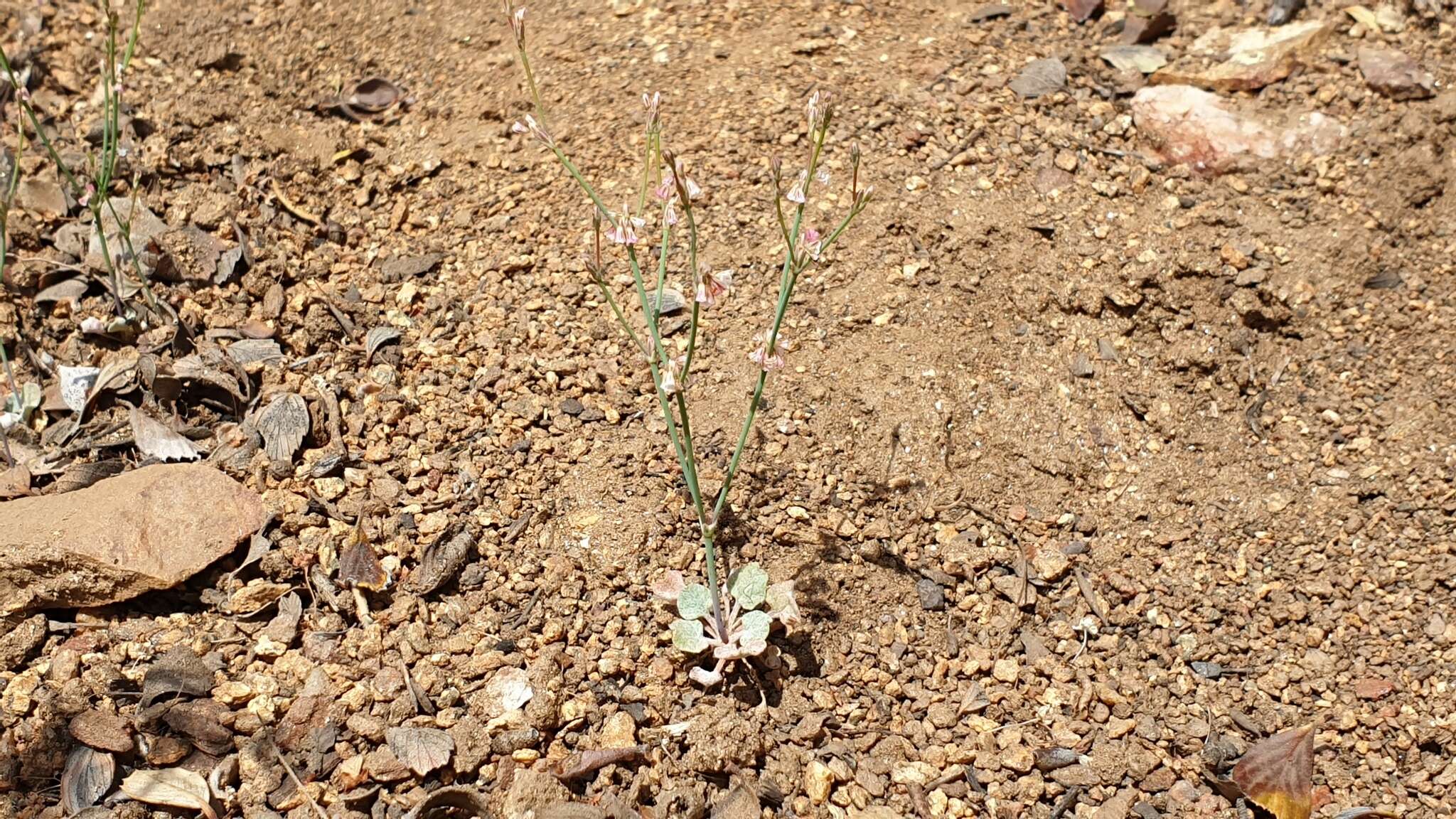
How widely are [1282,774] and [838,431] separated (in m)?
1.05

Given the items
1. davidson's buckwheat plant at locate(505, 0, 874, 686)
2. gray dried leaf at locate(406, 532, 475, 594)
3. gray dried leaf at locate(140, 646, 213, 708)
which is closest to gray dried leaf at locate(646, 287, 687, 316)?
davidson's buckwheat plant at locate(505, 0, 874, 686)

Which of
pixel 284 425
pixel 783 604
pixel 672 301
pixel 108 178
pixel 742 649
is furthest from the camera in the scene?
pixel 672 301

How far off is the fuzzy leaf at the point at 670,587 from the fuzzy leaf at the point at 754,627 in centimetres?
14

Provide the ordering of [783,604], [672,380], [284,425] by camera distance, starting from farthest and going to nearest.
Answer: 1. [284,425]
2. [783,604]
3. [672,380]

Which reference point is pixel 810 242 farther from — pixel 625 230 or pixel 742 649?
pixel 742 649

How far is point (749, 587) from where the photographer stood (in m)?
1.95

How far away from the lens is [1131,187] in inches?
110

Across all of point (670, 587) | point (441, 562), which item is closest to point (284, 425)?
point (441, 562)

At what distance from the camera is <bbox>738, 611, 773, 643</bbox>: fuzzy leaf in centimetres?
189

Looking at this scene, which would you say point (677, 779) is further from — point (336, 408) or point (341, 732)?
point (336, 408)

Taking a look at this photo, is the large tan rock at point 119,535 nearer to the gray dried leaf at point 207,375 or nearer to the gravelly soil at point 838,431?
the gravelly soil at point 838,431

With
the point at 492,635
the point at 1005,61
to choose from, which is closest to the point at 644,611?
the point at 492,635

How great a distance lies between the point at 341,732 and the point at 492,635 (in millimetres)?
305

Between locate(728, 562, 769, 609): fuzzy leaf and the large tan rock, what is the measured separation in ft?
3.13
